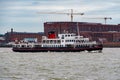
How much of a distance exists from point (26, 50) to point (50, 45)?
5.30 meters

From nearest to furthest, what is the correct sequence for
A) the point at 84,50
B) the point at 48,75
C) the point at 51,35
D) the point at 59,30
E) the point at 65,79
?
1. the point at 65,79
2. the point at 48,75
3. the point at 84,50
4. the point at 51,35
5. the point at 59,30

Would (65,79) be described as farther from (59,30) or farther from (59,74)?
(59,30)

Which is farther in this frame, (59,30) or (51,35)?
(59,30)

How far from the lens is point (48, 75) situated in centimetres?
4788

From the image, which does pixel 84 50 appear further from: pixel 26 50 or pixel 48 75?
pixel 48 75

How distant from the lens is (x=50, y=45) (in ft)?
374

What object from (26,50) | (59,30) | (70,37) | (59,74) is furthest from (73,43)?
(59,30)

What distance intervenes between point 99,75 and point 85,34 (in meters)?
148

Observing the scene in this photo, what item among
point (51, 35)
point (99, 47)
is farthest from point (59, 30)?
point (99, 47)

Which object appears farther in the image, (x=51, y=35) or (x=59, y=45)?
(x=51, y=35)

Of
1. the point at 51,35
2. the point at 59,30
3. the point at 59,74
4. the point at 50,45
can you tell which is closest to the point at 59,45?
the point at 50,45

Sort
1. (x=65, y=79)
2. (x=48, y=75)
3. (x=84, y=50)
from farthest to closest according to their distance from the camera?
(x=84, y=50) → (x=48, y=75) → (x=65, y=79)

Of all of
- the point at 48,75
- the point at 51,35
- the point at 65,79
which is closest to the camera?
the point at 65,79

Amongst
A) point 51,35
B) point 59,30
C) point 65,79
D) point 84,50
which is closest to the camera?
point 65,79
